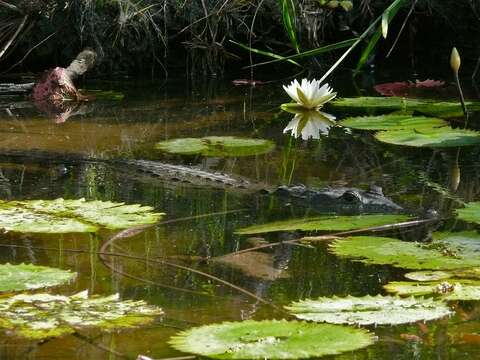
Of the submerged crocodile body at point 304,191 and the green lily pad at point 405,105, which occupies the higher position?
the green lily pad at point 405,105

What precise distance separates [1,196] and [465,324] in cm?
240

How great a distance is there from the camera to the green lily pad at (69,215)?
340 cm

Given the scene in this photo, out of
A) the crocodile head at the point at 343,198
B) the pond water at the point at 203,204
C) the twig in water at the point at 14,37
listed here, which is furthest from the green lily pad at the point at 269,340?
the twig in water at the point at 14,37

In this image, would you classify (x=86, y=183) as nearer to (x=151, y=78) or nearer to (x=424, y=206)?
(x=424, y=206)

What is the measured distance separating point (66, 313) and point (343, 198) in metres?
1.72

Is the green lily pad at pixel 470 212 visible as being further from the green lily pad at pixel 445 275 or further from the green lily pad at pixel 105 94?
the green lily pad at pixel 105 94

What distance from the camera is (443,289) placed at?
264cm

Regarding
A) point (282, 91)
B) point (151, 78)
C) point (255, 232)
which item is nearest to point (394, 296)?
point (255, 232)

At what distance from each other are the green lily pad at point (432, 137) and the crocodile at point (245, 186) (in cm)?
100

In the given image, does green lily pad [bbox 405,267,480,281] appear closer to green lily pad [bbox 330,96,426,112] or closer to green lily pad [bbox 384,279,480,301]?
green lily pad [bbox 384,279,480,301]

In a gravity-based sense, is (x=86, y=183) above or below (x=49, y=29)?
below

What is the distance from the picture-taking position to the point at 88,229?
3377mm

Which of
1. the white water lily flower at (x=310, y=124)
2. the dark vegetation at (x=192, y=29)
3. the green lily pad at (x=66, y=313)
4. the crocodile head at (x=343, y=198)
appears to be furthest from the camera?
the dark vegetation at (x=192, y=29)

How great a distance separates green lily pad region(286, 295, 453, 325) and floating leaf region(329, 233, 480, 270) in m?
0.32
